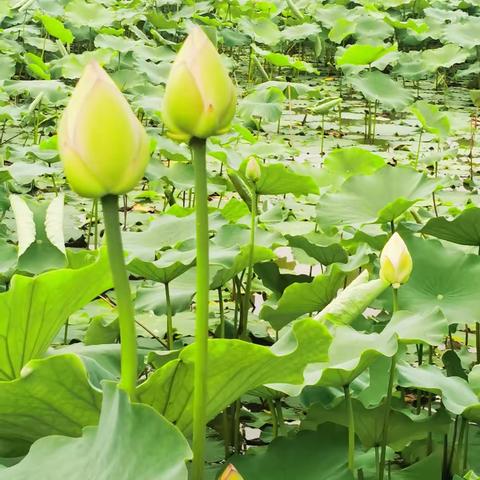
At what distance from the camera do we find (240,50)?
6586mm

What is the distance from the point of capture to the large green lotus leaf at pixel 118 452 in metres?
0.67

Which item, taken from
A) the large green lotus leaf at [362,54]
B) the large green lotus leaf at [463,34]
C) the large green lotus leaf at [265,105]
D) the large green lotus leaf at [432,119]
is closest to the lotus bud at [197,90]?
the large green lotus leaf at [432,119]

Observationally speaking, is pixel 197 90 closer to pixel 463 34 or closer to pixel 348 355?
pixel 348 355

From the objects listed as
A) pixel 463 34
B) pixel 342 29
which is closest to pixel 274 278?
pixel 342 29

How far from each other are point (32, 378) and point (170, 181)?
149 cm

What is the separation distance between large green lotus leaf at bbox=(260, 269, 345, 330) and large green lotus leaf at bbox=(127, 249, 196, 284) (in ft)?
0.52

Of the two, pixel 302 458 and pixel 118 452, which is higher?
pixel 118 452

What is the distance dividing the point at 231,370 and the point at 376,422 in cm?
45

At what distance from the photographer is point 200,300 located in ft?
2.30

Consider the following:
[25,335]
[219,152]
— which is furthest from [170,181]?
[25,335]

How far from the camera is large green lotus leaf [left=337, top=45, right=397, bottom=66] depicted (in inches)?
162

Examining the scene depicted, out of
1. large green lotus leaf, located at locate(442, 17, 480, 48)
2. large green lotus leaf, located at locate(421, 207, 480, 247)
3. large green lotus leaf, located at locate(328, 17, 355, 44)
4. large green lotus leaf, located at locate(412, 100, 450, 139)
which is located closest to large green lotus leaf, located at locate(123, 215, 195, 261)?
large green lotus leaf, located at locate(421, 207, 480, 247)

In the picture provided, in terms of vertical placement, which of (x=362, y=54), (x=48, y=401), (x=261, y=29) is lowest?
(x=261, y=29)

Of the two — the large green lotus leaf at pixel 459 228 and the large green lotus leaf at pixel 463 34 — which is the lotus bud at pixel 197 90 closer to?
the large green lotus leaf at pixel 459 228
